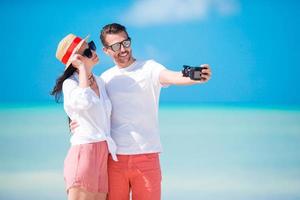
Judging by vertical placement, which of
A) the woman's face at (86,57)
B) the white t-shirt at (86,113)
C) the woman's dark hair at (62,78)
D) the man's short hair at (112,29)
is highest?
the man's short hair at (112,29)

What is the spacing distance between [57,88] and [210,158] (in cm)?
437

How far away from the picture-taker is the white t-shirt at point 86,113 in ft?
7.77

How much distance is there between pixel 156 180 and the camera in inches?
104

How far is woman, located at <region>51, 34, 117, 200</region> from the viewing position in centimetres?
238

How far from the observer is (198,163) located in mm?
6352

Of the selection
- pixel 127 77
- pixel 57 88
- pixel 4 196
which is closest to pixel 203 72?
pixel 127 77

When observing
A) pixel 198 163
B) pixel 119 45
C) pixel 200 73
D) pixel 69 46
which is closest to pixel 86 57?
pixel 69 46

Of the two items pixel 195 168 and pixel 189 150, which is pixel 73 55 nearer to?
pixel 195 168

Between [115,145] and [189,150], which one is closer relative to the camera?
[115,145]

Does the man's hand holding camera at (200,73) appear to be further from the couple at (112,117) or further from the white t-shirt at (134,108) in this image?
the white t-shirt at (134,108)

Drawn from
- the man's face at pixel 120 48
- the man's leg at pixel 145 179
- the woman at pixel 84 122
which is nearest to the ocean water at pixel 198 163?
the man's leg at pixel 145 179

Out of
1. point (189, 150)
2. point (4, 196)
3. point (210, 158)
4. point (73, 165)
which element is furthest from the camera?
point (189, 150)

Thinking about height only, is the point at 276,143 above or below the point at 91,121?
above

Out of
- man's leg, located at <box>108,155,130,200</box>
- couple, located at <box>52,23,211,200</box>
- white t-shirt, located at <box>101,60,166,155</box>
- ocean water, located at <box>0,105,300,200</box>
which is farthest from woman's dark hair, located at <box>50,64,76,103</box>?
ocean water, located at <box>0,105,300,200</box>
